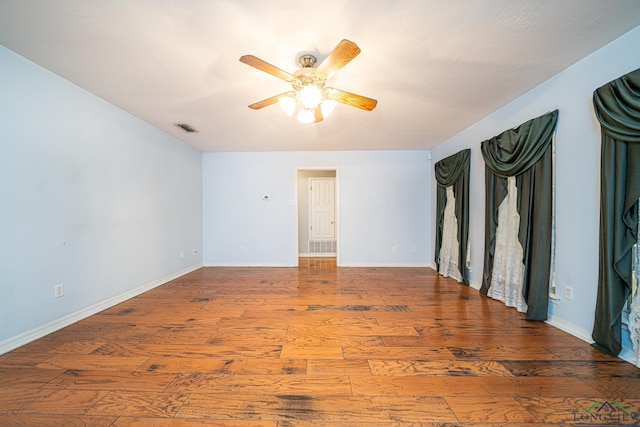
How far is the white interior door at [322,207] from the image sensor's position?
661 centimetres

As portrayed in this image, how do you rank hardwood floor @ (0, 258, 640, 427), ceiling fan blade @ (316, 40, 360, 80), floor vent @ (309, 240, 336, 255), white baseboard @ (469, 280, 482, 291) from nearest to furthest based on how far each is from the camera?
hardwood floor @ (0, 258, 640, 427) → ceiling fan blade @ (316, 40, 360, 80) → white baseboard @ (469, 280, 482, 291) → floor vent @ (309, 240, 336, 255)

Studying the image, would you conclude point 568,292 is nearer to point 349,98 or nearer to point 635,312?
point 635,312

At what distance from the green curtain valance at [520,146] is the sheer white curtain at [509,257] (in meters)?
0.20

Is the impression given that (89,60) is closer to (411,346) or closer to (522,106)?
(411,346)

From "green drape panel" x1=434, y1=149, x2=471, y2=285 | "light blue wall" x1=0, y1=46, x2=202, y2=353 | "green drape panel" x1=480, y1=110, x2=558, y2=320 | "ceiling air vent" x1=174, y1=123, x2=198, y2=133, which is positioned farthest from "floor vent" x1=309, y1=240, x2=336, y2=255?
"green drape panel" x1=480, y1=110, x2=558, y2=320

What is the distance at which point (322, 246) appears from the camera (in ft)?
21.5

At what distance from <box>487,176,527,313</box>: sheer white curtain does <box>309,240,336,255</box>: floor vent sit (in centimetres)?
398

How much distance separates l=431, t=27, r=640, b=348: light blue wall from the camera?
1.87 metres

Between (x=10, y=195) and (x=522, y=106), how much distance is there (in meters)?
4.87

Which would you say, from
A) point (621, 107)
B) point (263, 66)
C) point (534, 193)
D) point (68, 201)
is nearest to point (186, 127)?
point (68, 201)

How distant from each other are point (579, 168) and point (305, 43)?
2.54 metres

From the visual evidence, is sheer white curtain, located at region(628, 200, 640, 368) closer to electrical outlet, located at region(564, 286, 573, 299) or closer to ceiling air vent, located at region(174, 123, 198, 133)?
electrical outlet, located at region(564, 286, 573, 299)

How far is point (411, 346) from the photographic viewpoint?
6.53 feet

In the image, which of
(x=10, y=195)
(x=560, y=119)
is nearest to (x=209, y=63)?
(x=10, y=195)
